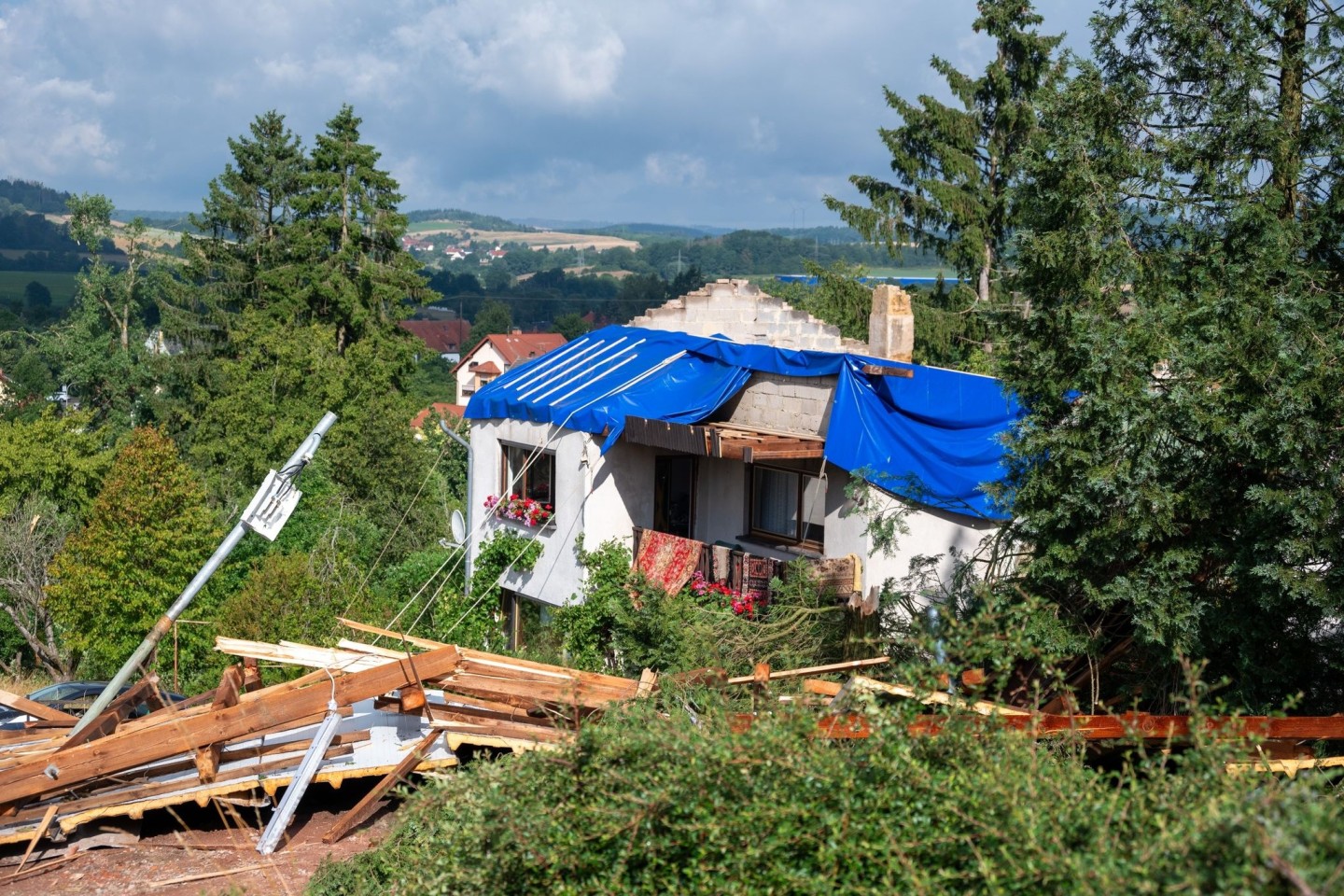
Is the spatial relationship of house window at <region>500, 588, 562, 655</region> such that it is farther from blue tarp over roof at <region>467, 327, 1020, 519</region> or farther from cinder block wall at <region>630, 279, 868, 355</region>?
cinder block wall at <region>630, 279, 868, 355</region>

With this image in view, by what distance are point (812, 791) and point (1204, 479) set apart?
16.8 ft

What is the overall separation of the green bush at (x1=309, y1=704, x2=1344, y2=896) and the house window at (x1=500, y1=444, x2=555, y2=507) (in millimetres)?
13286

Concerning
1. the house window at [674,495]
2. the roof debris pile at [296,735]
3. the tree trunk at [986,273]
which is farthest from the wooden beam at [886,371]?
the tree trunk at [986,273]

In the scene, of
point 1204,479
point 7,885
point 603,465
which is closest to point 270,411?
point 603,465

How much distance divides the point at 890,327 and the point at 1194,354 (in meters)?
8.46

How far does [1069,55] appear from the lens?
11.4 m

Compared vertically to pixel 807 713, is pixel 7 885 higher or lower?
lower

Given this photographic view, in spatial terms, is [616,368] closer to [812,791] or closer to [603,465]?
[603,465]

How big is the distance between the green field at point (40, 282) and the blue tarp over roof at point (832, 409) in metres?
124

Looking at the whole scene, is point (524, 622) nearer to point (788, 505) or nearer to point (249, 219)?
point (788, 505)

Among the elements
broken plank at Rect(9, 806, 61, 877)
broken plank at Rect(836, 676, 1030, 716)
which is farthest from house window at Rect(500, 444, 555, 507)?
broken plank at Rect(836, 676, 1030, 716)

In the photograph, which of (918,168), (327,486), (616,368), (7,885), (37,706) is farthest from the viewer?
(327,486)

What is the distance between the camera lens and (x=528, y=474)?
20.8 metres

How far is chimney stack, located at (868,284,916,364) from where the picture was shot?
703 inches
